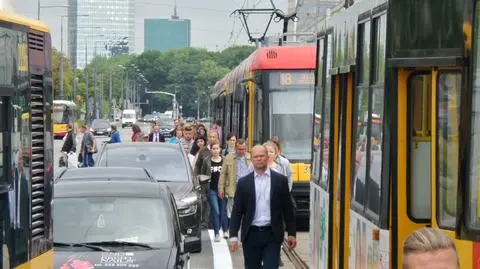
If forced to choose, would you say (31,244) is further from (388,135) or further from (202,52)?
(202,52)

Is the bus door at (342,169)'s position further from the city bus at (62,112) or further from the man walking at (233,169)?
the city bus at (62,112)

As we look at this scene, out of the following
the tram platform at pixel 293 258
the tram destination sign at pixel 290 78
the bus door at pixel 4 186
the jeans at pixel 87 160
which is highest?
the tram destination sign at pixel 290 78

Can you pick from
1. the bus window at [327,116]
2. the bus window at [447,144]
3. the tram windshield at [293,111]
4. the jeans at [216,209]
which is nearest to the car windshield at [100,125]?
the tram windshield at [293,111]

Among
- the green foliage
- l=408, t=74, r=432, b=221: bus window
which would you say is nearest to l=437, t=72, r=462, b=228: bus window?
l=408, t=74, r=432, b=221: bus window

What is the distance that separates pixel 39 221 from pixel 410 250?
4.87 m

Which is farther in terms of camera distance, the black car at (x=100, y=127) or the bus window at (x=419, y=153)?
the black car at (x=100, y=127)

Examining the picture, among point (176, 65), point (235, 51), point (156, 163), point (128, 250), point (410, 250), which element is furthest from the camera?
point (176, 65)

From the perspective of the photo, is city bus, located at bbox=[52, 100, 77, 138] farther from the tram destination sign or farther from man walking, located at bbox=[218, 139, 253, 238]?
man walking, located at bbox=[218, 139, 253, 238]

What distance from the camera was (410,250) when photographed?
3.76m

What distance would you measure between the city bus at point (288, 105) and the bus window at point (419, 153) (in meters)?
13.7

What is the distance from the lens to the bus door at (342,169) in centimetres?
966

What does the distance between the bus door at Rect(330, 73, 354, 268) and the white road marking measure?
6.37 m

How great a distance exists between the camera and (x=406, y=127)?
726 centimetres

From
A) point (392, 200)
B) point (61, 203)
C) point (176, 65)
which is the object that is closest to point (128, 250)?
point (61, 203)
